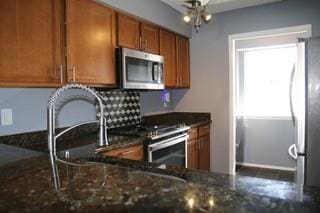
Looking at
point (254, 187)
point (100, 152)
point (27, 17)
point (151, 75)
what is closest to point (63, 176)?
point (254, 187)

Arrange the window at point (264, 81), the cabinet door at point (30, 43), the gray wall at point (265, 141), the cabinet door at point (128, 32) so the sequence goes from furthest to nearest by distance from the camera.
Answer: the window at point (264, 81) → the gray wall at point (265, 141) → the cabinet door at point (128, 32) → the cabinet door at point (30, 43)

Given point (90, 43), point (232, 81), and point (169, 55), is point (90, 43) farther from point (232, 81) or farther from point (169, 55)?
point (232, 81)

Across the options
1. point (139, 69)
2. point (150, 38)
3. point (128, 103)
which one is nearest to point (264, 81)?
point (150, 38)

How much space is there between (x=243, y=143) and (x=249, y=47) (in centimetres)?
162

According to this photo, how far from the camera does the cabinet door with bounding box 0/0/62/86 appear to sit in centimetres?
160

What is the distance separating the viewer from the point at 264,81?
438 cm

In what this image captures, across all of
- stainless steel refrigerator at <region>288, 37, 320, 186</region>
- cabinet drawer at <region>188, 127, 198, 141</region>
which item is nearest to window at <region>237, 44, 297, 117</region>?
cabinet drawer at <region>188, 127, 198, 141</region>

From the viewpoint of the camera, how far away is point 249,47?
4.17m

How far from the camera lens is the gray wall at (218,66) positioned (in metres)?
3.24

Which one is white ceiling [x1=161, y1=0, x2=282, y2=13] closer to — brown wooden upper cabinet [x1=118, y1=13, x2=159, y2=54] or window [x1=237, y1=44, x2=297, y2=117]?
brown wooden upper cabinet [x1=118, y1=13, x2=159, y2=54]

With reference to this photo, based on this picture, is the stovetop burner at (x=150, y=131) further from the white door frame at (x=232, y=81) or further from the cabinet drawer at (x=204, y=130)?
the white door frame at (x=232, y=81)

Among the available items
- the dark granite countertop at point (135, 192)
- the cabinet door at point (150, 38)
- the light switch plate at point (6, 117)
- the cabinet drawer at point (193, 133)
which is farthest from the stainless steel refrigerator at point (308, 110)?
the light switch plate at point (6, 117)

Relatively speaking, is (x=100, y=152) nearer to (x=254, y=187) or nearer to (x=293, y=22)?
(x=254, y=187)

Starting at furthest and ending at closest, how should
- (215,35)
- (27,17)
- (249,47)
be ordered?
(249,47) → (215,35) → (27,17)
